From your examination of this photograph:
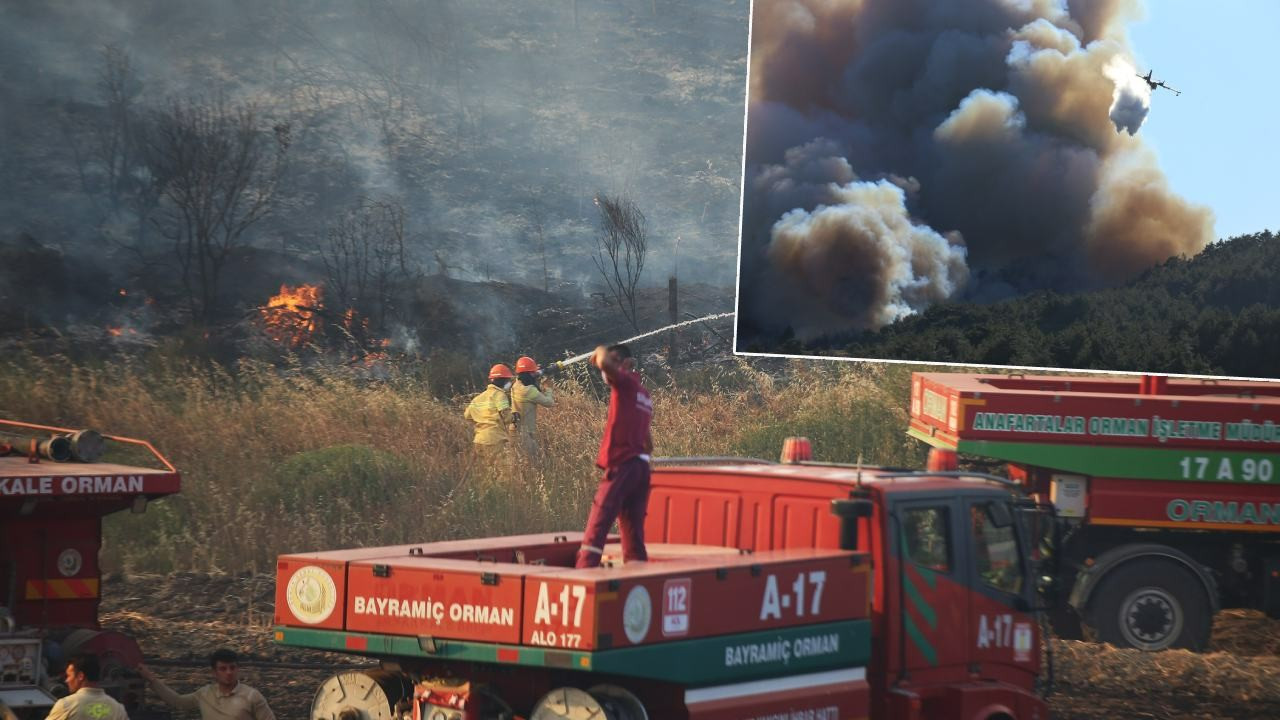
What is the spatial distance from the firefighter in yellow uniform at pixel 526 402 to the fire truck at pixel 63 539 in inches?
340

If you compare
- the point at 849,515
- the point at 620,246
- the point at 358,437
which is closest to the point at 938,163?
the point at 358,437

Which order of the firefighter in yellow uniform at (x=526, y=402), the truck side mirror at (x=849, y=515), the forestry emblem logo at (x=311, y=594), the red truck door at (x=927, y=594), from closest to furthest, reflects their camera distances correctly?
the forestry emblem logo at (x=311, y=594) < the truck side mirror at (x=849, y=515) < the red truck door at (x=927, y=594) < the firefighter in yellow uniform at (x=526, y=402)

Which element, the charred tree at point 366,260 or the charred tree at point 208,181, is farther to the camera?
the charred tree at point 366,260

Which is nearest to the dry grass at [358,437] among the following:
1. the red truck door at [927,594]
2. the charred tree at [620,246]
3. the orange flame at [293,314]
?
the orange flame at [293,314]

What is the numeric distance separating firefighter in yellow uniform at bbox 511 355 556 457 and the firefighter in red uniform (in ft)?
35.5

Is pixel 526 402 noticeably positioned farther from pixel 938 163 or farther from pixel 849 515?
pixel 849 515

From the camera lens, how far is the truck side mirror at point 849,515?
859 centimetres

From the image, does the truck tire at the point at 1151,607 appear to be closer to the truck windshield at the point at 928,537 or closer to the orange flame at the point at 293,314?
the truck windshield at the point at 928,537

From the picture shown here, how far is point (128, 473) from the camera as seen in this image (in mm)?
11266

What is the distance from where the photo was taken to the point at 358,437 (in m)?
22.0

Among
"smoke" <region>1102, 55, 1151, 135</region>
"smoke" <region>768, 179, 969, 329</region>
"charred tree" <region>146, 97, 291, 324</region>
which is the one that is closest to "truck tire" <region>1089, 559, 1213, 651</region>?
"smoke" <region>768, 179, 969, 329</region>

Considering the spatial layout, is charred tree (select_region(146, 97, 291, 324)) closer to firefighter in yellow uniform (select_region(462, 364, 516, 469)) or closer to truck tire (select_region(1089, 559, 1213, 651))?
firefighter in yellow uniform (select_region(462, 364, 516, 469))

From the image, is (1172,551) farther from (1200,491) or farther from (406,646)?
(406,646)

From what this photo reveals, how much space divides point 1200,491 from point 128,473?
9292 mm
